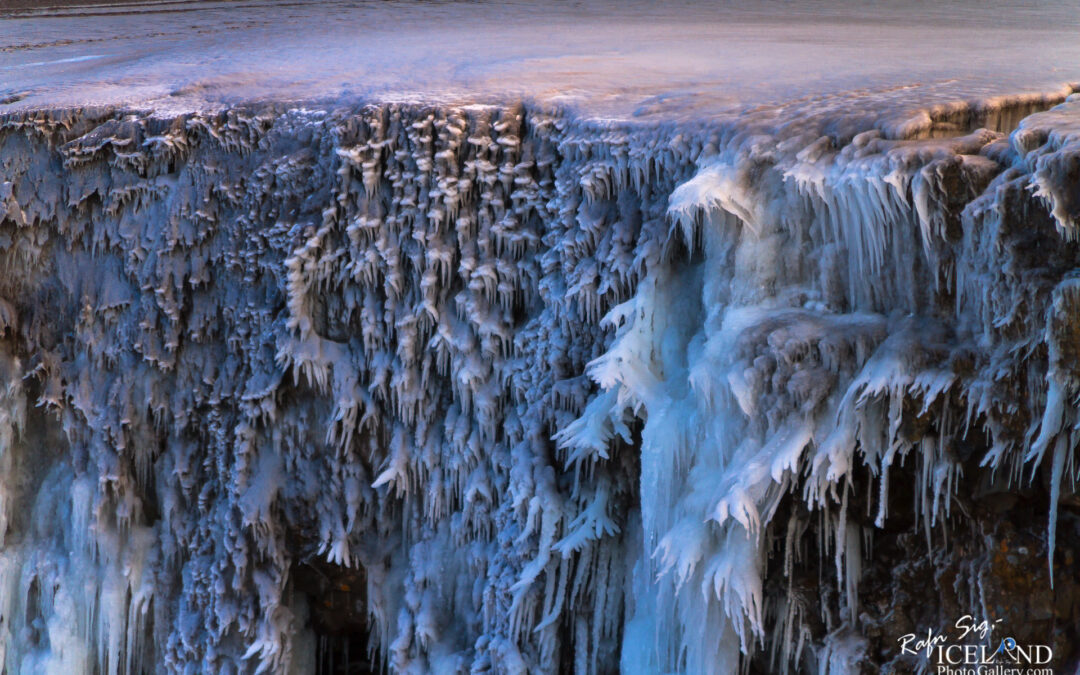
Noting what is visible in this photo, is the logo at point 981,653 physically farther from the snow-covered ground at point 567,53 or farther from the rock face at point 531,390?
the snow-covered ground at point 567,53

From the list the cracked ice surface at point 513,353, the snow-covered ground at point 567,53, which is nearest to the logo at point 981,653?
the cracked ice surface at point 513,353

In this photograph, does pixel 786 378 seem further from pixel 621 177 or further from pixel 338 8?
pixel 338 8

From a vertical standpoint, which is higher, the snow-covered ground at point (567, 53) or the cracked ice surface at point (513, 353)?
the snow-covered ground at point (567, 53)

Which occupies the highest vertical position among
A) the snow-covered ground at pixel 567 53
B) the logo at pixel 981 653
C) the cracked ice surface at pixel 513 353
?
the snow-covered ground at pixel 567 53

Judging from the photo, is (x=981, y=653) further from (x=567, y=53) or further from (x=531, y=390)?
(x=567, y=53)

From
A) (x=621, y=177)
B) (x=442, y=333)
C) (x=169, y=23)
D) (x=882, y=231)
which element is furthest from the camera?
(x=169, y=23)

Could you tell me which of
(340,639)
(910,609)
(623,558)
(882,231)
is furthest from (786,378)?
(340,639)

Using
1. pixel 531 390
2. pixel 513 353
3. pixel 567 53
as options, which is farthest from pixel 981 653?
pixel 567 53
